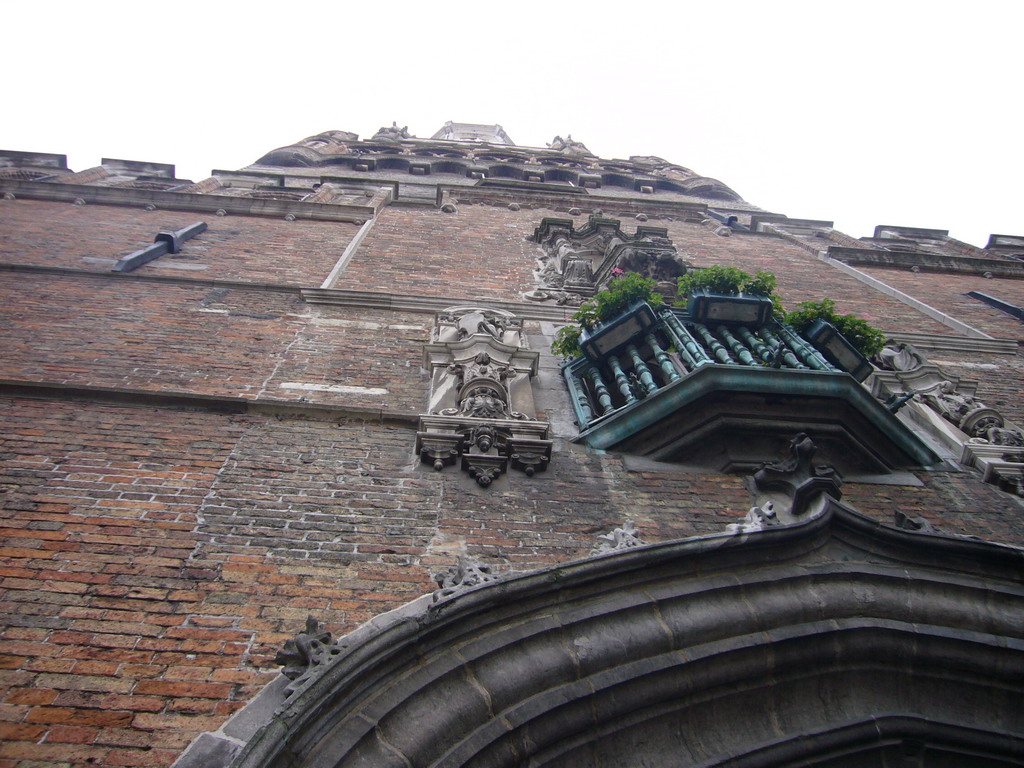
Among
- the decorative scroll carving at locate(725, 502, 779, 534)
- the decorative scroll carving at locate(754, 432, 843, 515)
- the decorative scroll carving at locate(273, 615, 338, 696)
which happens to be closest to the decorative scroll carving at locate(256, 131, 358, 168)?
the decorative scroll carving at locate(754, 432, 843, 515)

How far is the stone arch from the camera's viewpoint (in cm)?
344

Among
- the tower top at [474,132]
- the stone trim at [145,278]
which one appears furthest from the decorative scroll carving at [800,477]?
the tower top at [474,132]

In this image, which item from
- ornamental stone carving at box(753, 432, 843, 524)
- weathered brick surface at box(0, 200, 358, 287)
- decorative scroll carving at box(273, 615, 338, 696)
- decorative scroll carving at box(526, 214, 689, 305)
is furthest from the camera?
decorative scroll carving at box(526, 214, 689, 305)

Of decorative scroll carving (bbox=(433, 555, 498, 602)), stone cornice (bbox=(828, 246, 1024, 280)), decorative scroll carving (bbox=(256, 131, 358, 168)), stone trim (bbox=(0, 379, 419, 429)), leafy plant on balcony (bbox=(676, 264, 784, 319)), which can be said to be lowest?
decorative scroll carving (bbox=(433, 555, 498, 602))

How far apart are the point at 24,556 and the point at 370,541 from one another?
174 centimetres

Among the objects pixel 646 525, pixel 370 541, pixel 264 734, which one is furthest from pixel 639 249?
pixel 264 734

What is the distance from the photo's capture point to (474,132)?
45.9 m

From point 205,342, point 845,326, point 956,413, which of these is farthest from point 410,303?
point 956,413

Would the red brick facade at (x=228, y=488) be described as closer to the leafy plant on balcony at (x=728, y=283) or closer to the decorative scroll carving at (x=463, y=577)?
the decorative scroll carving at (x=463, y=577)

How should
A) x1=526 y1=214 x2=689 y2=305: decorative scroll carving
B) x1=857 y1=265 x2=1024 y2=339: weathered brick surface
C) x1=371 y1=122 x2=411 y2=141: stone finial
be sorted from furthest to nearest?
1. x1=371 y1=122 x2=411 y2=141: stone finial
2. x1=857 y1=265 x2=1024 y2=339: weathered brick surface
3. x1=526 y1=214 x2=689 y2=305: decorative scroll carving

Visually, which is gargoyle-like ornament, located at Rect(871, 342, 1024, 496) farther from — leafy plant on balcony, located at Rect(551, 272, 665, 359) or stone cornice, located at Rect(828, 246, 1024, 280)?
stone cornice, located at Rect(828, 246, 1024, 280)

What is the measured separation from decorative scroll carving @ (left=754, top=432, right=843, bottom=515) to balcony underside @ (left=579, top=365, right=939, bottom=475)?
11.8 inches

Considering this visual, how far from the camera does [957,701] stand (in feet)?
14.0

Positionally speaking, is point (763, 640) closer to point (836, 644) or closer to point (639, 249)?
point (836, 644)
